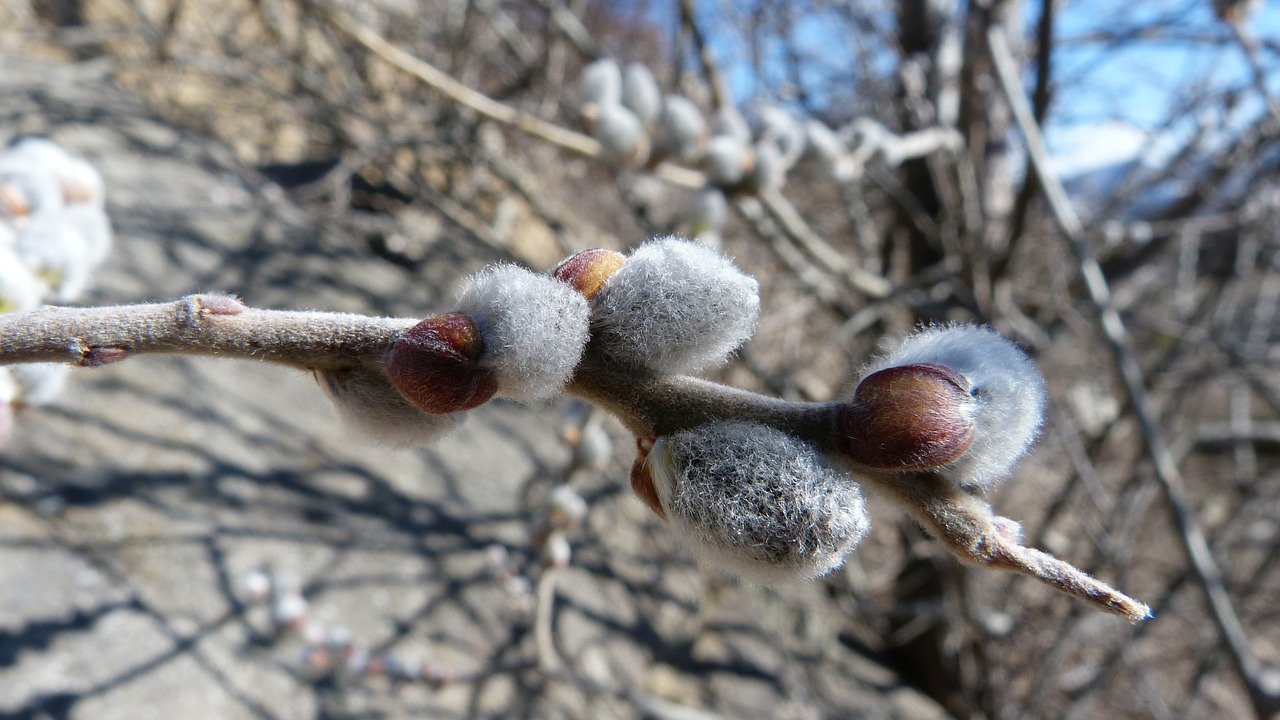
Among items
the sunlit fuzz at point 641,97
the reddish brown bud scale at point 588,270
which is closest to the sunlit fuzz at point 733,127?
the sunlit fuzz at point 641,97

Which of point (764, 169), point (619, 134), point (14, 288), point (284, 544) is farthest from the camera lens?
point (284, 544)

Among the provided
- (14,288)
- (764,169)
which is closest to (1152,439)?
(764,169)

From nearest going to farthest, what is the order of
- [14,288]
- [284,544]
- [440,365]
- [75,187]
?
1. [440,365]
2. [14,288]
3. [75,187]
4. [284,544]

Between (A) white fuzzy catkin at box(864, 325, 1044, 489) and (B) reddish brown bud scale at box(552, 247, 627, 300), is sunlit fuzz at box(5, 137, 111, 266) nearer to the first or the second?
(B) reddish brown bud scale at box(552, 247, 627, 300)

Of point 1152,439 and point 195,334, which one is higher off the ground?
point 1152,439

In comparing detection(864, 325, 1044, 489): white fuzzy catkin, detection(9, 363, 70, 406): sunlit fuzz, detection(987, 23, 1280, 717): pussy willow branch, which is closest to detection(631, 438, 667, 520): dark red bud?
detection(864, 325, 1044, 489): white fuzzy catkin

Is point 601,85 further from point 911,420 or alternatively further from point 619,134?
point 911,420

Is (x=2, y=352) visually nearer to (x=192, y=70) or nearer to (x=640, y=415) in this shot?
(x=640, y=415)
